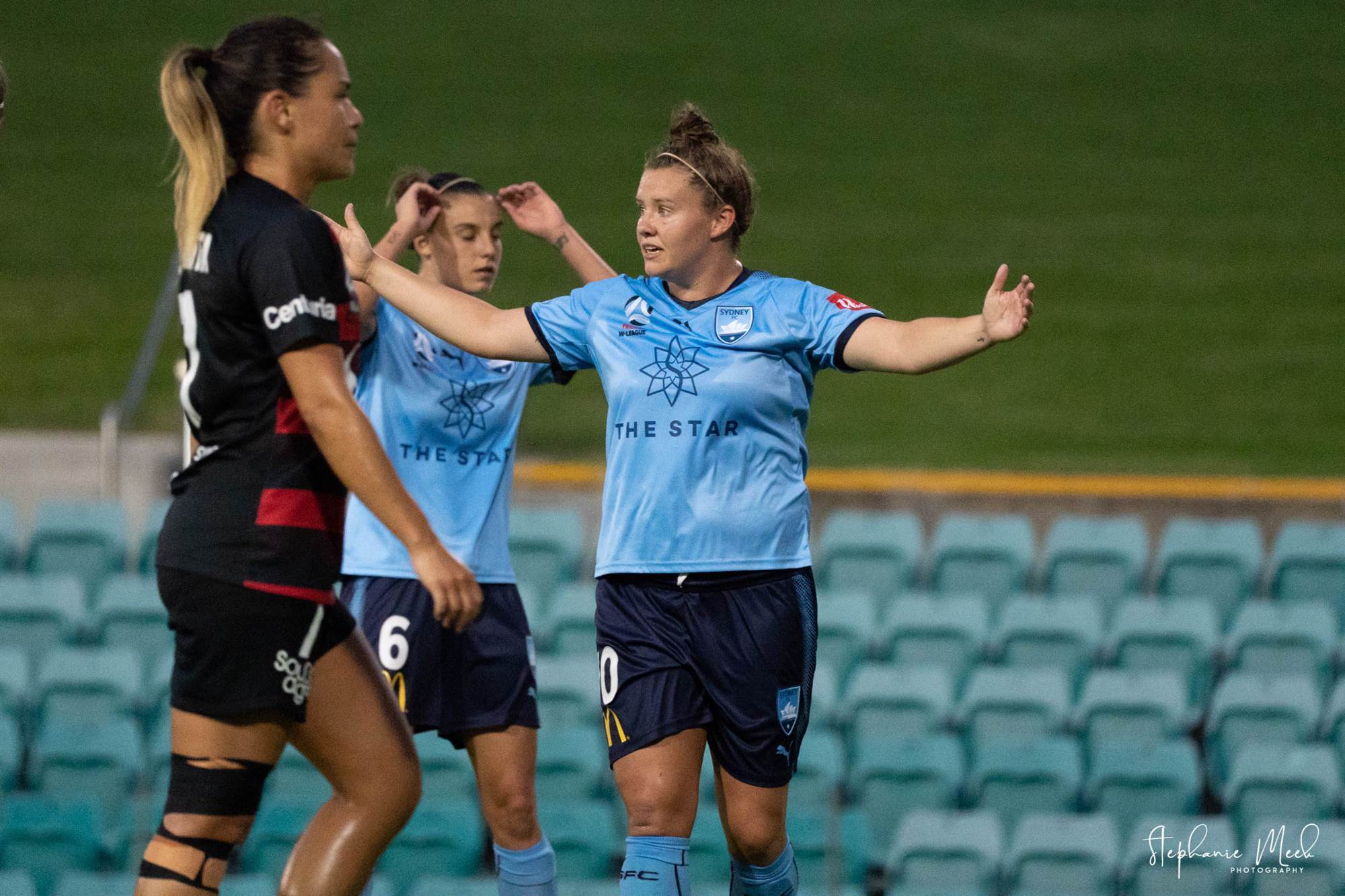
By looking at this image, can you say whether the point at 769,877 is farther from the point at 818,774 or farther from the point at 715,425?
the point at 818,774

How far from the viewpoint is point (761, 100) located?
1728 cm

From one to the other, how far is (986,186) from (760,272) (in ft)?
41.2

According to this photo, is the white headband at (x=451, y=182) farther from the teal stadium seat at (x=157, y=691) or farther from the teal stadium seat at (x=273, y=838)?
the teal stadium seat at (x=157, y=691)

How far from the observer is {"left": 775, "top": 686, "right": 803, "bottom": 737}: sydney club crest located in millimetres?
3716

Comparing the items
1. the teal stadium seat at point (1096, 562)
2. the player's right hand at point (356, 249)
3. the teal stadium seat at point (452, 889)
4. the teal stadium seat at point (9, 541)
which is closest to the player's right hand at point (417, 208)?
the player's right hand at point (356, 249)

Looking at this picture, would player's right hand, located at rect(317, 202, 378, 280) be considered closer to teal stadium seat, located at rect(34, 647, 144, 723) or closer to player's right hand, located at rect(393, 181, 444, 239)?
player's right hand, located at rect(393, 181, 444, 239)

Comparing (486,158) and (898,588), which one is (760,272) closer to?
(898,588)

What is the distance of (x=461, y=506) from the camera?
422cm

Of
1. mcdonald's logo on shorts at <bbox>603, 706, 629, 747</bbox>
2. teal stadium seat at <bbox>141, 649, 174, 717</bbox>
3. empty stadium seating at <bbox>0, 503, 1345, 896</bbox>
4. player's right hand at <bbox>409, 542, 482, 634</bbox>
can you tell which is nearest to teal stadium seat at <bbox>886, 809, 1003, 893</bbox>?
empty stadium seating at <bbox>0, 503, 1345, 896</bbox>

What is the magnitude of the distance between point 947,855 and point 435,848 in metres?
1.90

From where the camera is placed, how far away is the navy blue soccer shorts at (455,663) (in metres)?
4.15

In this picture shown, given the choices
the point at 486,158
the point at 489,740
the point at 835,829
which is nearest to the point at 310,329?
the point at 489,740

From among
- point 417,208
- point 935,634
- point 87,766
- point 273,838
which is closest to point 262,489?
point 417,208

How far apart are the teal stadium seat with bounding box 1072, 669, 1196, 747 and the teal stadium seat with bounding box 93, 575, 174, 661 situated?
14.0ft
